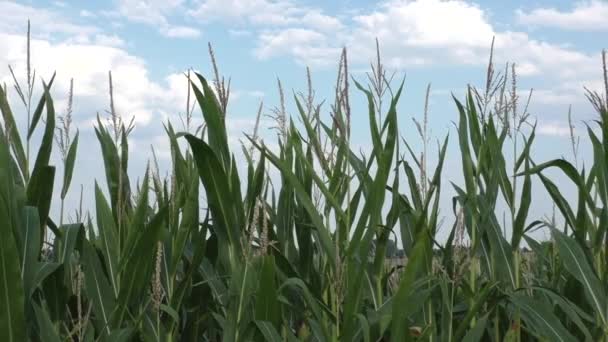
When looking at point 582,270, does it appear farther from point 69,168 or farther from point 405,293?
point 69,168

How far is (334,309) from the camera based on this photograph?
89.4 inches

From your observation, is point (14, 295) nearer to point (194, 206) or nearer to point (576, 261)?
point (194, 206)

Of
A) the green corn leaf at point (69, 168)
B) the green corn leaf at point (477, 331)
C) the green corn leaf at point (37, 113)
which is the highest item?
the green corn leaf at point (37, 113)

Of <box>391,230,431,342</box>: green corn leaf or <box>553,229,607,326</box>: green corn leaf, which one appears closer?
<box>391,230,431,342</box>: green corn leaf

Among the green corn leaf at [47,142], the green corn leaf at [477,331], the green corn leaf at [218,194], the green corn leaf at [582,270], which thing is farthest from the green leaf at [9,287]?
the green corn leaf at [582,270]

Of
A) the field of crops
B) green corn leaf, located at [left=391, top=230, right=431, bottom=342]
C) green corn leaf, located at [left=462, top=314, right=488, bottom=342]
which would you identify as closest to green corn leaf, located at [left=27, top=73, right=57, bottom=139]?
the field of crops

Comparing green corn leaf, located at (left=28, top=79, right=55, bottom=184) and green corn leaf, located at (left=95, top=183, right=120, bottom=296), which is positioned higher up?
green corn leaf, located at (left=28, top=79, right=55, bottom=184)

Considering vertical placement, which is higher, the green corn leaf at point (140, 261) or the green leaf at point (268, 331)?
the green corn leaf at point (140, 261)

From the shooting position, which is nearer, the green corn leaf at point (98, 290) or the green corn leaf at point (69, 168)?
the green corn leaf at point (98, 290)

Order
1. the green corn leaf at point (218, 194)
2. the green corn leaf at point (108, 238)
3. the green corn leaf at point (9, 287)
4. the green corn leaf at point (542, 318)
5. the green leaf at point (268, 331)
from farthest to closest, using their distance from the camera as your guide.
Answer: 1. the green corn leaf at point (542, 318)
2. the green corn leaf at point (108, 238)
3. the green corn leaf at point (218, 194)
4. the green leaf at point (268, 331)
5. the green corn leaf at point (9, 287)

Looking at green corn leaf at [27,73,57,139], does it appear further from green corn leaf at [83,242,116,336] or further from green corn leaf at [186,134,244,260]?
green corn leaf at [186,134,244,260]

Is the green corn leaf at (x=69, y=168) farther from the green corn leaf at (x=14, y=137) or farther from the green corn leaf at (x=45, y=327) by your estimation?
the green corn leaf at (x=45, y=327)

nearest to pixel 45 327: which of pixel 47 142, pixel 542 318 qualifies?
pixel 47 142

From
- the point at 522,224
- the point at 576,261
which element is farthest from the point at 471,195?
the point at 576,261
